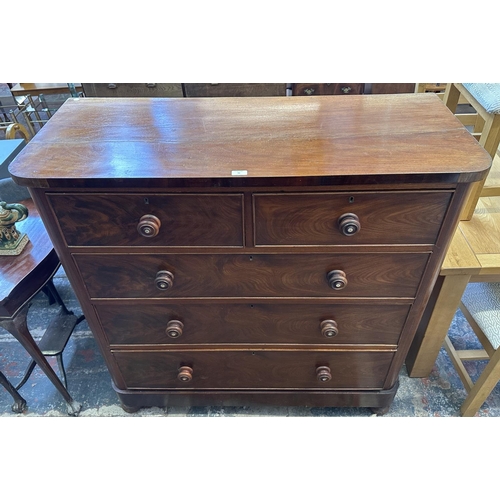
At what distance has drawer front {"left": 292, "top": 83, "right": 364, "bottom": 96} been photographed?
220 centimetres

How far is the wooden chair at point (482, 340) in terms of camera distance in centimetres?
128

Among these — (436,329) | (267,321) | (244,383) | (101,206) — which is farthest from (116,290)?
(436,329)

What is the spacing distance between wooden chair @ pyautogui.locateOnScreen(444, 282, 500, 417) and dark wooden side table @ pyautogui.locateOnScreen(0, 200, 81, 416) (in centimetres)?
152

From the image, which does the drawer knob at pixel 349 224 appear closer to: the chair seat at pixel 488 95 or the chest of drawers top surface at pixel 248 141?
the chest of drawers top surface at pixel 248 141

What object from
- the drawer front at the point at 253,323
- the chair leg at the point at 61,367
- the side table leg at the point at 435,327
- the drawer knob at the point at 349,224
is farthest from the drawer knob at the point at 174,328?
the side table leg at the point at 435,327

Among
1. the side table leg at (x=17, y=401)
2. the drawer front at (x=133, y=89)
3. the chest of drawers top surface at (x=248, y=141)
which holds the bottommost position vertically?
the side table leg at (x=17, y=401)

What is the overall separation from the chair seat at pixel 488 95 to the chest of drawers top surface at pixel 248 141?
0.16m

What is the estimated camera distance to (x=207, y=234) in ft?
3.08

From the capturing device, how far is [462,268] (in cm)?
121

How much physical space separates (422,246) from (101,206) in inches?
31.4

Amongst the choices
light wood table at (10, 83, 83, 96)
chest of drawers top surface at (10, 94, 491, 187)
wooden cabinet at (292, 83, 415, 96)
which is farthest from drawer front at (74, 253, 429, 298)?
light wood table at (10, 83, 83, 96)

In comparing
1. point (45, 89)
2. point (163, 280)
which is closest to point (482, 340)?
point (163, 280)

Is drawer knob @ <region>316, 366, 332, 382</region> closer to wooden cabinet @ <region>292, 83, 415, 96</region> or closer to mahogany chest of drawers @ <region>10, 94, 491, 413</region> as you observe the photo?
mahogany chest of drawers @ <region>10, 94, 491, 413</region>
